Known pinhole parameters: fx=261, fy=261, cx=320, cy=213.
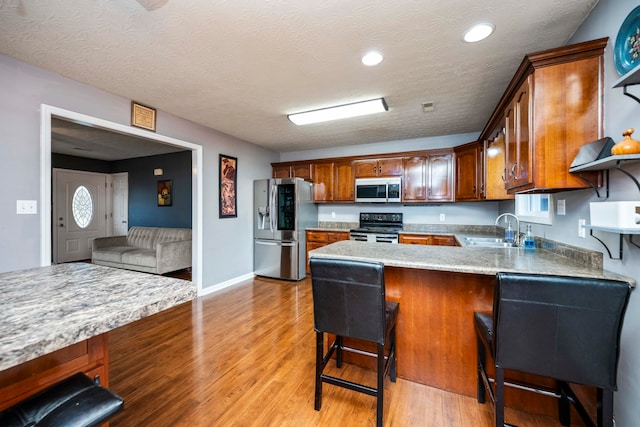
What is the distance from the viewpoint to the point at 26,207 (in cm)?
219

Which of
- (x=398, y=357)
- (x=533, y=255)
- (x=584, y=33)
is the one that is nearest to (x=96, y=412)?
(x=398, y=357)

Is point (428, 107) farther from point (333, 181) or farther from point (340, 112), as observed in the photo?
point (333, 181)

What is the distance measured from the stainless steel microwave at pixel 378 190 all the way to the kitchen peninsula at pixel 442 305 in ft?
7.81

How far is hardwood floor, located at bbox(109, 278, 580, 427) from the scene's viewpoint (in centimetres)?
160

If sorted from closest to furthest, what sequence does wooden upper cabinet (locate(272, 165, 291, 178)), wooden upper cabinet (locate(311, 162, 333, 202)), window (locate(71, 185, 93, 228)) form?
wooden upper cabinet (locate(311, 162, 333, 202)) → wooden upper cabinet (locate(272, 165, 291, 178)) → window (locate(71, 185, 93, 228))

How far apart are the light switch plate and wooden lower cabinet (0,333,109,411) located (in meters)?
1.93

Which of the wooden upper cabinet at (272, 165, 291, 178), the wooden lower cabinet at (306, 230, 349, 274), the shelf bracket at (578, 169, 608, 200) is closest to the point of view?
the shelf bracket at (578, 169, 608, 200)

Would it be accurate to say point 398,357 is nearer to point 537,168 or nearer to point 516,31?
point 537,168

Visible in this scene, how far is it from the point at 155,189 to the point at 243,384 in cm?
527

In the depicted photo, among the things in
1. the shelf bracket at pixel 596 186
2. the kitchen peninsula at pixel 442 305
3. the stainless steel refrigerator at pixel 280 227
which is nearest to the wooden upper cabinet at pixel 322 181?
the stainless steel refrigerator at pixel 280 227

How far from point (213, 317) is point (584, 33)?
4017 mm

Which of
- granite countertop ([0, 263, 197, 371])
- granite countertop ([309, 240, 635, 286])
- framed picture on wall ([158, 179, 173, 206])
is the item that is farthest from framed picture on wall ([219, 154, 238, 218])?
granite countertop ([0, 263, 197, 371])

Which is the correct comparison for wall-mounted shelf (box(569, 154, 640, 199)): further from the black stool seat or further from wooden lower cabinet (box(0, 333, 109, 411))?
wooden lower cabinet (box(0, 333, 109, 411))

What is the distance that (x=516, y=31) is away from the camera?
1.78m
